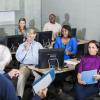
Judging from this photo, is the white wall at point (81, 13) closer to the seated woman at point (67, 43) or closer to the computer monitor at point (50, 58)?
the seated woman at point (67, 43)

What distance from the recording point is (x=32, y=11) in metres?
8.50

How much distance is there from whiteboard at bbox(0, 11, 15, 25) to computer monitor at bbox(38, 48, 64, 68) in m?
3.81

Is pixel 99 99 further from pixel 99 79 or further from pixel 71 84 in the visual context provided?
pixel 71 84

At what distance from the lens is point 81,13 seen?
290 inches

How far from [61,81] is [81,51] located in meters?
2.08

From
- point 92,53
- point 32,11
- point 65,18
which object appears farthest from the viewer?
point 32,11

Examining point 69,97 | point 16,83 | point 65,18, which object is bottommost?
point 69,97

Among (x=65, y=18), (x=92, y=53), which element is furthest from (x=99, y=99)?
(x=65, y=18)

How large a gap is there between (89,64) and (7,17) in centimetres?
428

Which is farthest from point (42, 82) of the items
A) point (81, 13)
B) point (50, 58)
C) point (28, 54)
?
point (81, 13)

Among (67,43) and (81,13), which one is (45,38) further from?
(81,13)

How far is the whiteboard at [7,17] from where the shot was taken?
785cm

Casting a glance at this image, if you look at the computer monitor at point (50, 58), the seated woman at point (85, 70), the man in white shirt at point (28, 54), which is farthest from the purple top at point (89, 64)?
the man in white shirt at point (28, 54)

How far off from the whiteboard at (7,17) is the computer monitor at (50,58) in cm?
381
